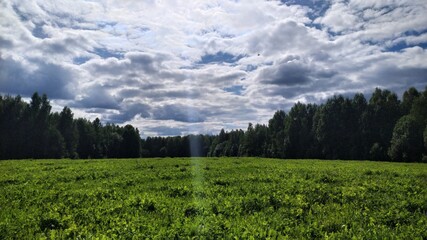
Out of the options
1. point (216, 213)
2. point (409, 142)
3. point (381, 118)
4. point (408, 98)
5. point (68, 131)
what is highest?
point (408, 98)

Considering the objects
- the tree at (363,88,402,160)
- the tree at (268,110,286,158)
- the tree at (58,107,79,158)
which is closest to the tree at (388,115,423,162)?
the tree at (363,88,402,160)

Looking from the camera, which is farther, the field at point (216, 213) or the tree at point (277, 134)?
the tree at point (277, 134)

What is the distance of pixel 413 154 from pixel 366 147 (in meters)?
19.0

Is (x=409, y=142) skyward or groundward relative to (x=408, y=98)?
groundward

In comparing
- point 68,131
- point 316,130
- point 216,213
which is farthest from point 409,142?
point 68,131

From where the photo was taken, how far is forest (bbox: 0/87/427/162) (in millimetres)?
86812

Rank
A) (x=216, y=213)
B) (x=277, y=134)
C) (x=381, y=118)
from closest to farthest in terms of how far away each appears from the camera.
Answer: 1. (x=216, y=213)
2. (x=381, y=118)
3. (x=277, y=134)

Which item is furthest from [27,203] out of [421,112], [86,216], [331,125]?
[331,125]

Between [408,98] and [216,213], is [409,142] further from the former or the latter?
[216,213]

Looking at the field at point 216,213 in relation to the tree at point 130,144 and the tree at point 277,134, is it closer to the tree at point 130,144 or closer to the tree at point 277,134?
the tree at point 277,134

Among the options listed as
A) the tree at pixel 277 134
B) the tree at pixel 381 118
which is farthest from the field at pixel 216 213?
the tree at pixel 277 134

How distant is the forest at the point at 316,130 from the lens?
86812 millimetres

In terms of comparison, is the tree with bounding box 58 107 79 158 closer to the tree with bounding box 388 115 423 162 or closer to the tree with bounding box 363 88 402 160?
the tree with bounding box 363 88 402 160

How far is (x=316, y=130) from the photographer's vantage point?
4742 inches
